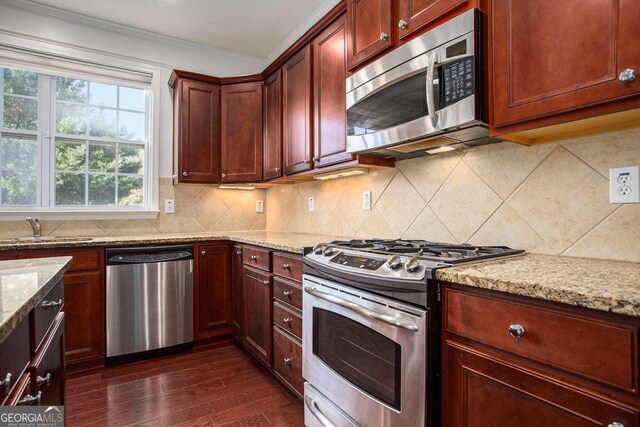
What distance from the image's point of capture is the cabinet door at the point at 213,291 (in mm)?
2836

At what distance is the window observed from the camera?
9.06 ft

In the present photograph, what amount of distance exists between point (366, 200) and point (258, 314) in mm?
1091

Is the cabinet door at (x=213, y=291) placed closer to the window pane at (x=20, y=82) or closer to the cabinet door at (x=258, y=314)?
the cabinet door at (x=258, y=314)

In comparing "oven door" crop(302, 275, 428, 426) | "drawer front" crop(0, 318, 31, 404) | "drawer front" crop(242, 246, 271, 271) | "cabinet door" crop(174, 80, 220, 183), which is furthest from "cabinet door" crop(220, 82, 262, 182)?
"drawer front" crop(0, 318, 31, 404)

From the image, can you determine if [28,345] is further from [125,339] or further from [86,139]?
[86,139]

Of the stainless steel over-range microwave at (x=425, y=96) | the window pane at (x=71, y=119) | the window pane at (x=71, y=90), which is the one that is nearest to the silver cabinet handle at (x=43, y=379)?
the stainless steel over-range microwave at (x=425, y=96)

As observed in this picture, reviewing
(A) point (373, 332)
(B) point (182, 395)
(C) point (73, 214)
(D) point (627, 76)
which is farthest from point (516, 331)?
(C) point (73, 214)

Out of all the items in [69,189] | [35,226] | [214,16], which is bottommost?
[35,226]

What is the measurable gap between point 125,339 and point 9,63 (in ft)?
7.59

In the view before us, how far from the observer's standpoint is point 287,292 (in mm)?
2062

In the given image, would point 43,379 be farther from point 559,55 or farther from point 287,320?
point 559,55

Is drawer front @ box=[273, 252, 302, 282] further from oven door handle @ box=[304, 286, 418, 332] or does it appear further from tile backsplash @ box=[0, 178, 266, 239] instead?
tile backsplash @ box=[0, 178, 266, 239]

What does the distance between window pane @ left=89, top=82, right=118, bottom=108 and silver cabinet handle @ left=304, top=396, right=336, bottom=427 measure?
116 inches

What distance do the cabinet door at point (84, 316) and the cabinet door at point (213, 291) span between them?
2.17 ft
